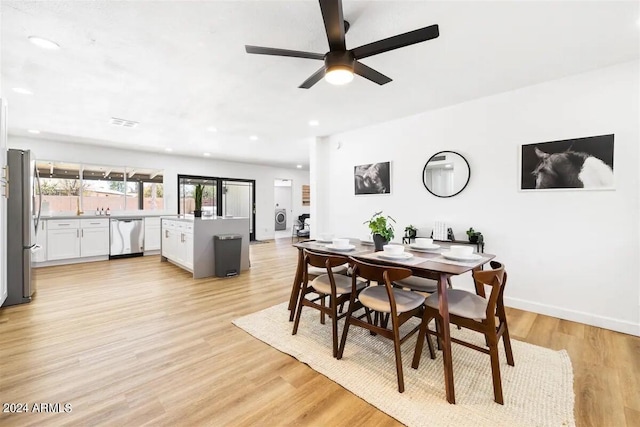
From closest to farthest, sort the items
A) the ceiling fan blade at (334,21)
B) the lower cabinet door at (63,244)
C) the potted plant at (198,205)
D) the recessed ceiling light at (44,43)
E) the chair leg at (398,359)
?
the ceiling fan blade at (334,21), the chair leg at (398,359), the recessed ceiling light at (44,43), the potted plant at (198,205), the lower cabinet door at (63,244)

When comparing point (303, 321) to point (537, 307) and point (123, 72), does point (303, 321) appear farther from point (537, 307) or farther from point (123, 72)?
point (123, 72)

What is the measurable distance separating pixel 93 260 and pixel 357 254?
6.21m

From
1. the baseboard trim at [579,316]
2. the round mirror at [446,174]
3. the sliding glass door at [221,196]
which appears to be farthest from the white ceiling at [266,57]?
the sliding glass door at [221,196]

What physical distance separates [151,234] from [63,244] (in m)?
1.53

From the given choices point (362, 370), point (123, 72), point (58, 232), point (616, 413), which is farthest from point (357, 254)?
point (58, 232)

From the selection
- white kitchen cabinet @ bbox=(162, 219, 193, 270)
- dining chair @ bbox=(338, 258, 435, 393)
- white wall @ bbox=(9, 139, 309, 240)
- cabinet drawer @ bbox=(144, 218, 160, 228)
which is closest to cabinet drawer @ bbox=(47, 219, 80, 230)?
cabinet drawer @ bbox=(144, 218, 160, 228)

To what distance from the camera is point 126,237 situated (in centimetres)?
610

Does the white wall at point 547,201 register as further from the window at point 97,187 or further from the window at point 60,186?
the window at point 60,186

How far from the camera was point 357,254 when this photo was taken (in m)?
2.30

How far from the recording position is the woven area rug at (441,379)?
156cm

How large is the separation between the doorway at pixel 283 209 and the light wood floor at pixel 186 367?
6874 mm

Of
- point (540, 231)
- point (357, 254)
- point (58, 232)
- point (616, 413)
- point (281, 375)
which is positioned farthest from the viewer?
point (58, 232)

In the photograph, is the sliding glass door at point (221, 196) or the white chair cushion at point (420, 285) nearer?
the white chair cushion at point (420, 285)

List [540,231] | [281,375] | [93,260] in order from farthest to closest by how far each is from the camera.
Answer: [93,260] → [540,231] → [281,375]
